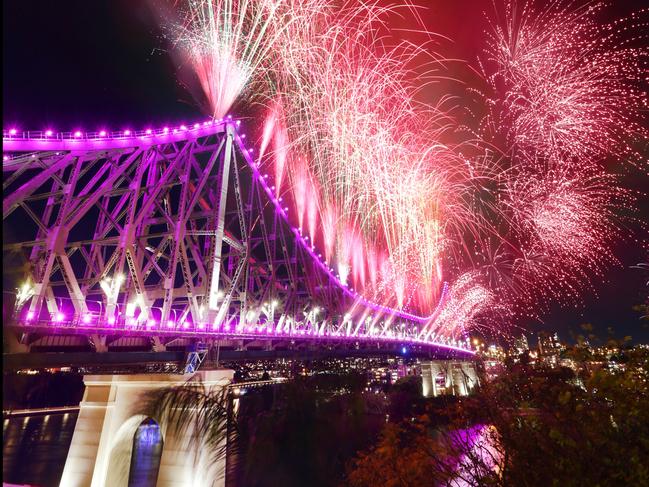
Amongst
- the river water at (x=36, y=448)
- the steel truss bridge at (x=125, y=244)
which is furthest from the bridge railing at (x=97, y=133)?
the river water at (x=36, y=448)

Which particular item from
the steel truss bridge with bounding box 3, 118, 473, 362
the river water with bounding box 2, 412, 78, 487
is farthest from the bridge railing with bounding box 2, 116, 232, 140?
the river water with bounding box 2, 412, 78, 487

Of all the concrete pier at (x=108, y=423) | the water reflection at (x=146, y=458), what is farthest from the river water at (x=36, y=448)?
the concrete pier at (x=108, y=423)

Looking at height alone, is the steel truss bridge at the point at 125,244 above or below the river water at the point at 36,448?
above

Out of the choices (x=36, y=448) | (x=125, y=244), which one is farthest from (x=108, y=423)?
(x=36, y=448)

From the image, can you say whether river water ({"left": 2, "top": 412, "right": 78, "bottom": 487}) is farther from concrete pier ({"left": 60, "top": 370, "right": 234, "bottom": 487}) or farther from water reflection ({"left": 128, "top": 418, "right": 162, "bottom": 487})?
concrete pier ({"left": 60, "top": 370, "right": 234, "bottom": 487})

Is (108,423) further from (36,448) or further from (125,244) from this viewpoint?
(36,448)

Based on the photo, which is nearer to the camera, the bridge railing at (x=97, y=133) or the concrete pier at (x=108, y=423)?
the concrete pier at (x=108, y=423)

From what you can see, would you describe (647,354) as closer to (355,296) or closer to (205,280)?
(205,280)

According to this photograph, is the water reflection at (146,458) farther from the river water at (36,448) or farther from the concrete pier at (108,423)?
the concrete pier at (108,423)
